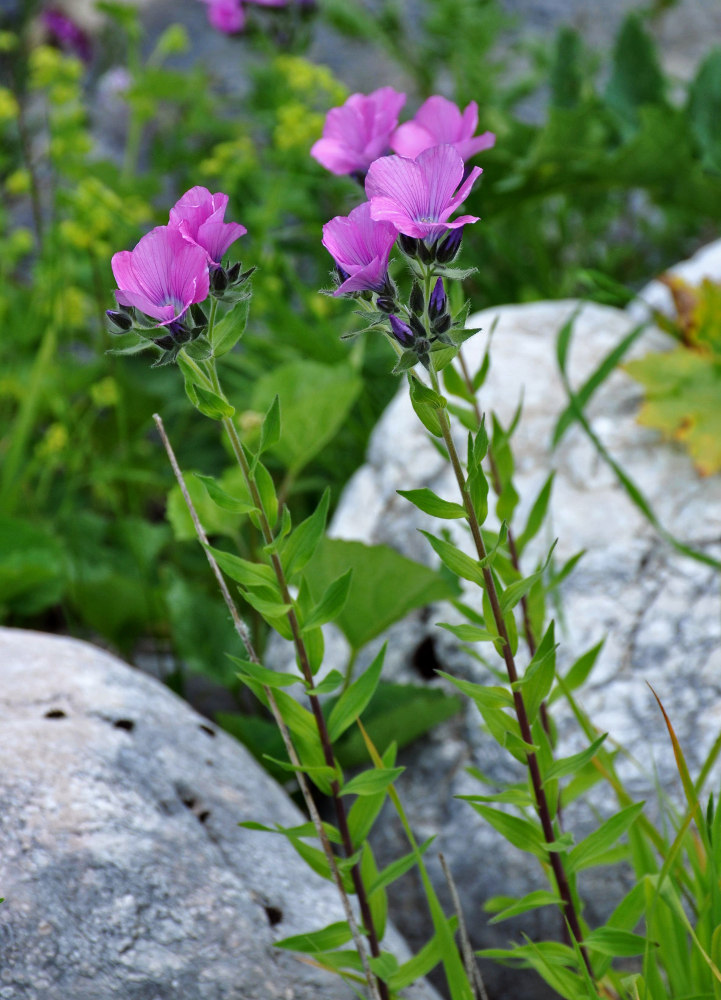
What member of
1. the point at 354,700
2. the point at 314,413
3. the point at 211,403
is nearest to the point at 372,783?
the point at 354,700

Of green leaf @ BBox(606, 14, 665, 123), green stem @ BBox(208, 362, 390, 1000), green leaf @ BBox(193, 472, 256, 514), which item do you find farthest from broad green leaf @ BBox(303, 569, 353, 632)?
green leaf @ BBox(606, 14, 665, 123)

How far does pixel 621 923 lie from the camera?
3.23 ft

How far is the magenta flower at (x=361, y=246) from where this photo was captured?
2.42 feet

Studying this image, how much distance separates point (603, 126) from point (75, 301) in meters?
1.43

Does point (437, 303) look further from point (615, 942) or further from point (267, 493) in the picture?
point (615, 942)

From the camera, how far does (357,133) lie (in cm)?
99

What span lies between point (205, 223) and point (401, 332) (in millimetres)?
180

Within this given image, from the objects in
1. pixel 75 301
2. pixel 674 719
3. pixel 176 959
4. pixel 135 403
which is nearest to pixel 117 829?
pixel 176 959

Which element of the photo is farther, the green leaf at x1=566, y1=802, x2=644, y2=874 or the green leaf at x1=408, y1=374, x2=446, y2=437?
the green leaf at x1=566, y1=802, x2=644, y2=874

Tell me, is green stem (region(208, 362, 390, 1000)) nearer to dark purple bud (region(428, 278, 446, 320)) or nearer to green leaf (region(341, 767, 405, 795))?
green leaf (region(341, 767, 405, 795))

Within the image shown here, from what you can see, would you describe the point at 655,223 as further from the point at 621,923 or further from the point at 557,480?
the point at 621,923

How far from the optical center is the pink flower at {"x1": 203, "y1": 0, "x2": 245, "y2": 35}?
2762 mm

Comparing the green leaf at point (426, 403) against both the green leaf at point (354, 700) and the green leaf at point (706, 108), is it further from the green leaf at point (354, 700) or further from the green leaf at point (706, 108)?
the green leaf at point (706, 108)

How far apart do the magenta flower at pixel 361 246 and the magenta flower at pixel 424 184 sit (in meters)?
0.02
